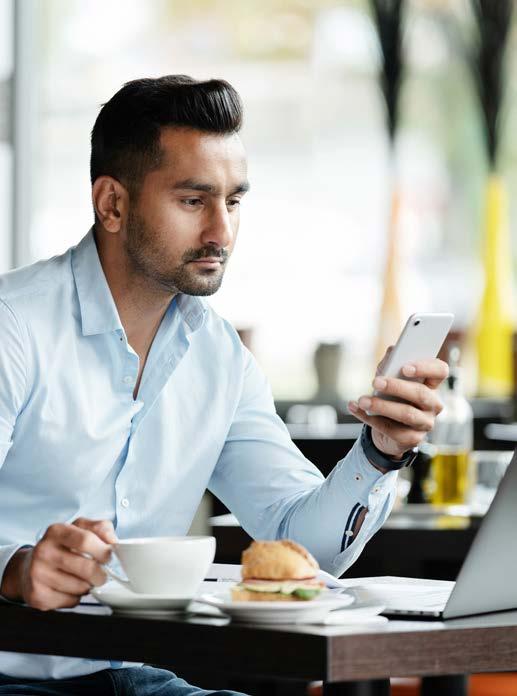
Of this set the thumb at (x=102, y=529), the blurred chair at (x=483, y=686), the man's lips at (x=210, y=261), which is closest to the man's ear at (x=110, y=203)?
the man's lips at (x=210, y=261)

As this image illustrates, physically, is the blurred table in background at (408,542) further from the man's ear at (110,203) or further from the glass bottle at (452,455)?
the man's ear at (110,203)

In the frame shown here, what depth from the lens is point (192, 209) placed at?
73.6 inches

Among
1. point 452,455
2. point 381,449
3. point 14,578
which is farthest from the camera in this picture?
point 452,455

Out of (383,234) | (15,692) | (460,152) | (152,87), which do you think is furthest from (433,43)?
(15,692)

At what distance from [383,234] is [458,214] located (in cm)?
35

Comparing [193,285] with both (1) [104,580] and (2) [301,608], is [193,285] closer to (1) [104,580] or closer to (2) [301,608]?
(1) [104,580]

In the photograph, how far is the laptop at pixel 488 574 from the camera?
135 centimetres

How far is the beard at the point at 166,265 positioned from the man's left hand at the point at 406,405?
316 millimetres

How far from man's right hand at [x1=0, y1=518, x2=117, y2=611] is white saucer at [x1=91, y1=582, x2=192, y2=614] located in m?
0.03

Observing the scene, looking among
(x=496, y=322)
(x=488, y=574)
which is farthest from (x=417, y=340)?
(x=496, y=322)

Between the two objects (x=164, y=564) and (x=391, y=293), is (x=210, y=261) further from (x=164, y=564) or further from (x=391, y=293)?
(x=391, y=293)

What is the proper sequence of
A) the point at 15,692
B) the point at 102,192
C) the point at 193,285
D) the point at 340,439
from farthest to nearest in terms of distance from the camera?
the point at 340,439, the point at 102,192, the point at 193,285, the point at 15,692

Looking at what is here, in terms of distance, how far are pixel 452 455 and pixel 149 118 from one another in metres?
1.27

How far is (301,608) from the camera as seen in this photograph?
1257 mm
